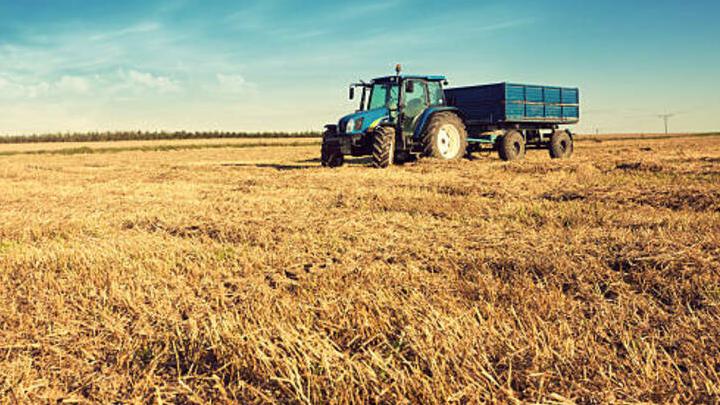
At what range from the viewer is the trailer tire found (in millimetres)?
18781

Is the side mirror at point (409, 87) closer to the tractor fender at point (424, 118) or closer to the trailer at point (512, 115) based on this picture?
the tractor fender at point (424, 118)

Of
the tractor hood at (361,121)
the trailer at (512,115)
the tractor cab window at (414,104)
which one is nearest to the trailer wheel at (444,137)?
the tractor cab window at (414,104)

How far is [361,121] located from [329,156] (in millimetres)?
1981

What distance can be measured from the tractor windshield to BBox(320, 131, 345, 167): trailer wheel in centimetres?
160

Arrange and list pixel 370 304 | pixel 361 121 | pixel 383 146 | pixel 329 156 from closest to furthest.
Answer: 1. pixel 370 304
2. pixel 383 146
3. pixel 361 121
4. pixel 329 156

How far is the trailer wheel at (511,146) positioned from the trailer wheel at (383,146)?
4480mm

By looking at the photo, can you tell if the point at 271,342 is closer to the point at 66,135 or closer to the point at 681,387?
the point at 681,387

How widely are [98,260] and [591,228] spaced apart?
475 centimetres

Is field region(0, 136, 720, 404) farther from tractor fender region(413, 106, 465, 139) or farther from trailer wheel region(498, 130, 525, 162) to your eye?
trailer wheel region(498, 130, 525, 162)

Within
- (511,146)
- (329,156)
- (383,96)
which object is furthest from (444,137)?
(329,156)

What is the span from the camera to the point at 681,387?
6.61 feet

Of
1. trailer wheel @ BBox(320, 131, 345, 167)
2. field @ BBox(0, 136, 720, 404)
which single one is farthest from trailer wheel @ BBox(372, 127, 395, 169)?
field @ BBox(0, 136, 720, 404)

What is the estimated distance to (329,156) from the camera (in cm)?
1566

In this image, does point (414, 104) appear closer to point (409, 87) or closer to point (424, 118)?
point (424, 118)
